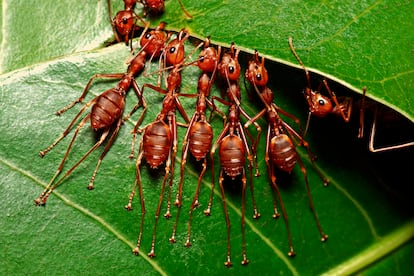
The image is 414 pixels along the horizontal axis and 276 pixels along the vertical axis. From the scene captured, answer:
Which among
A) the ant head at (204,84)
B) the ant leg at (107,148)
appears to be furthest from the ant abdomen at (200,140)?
the ant leg at (107,148)

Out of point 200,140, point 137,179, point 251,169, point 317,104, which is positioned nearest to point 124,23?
point 200,140

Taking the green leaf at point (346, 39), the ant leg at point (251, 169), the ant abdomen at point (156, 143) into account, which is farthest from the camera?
the ant leg at point (251, 169)

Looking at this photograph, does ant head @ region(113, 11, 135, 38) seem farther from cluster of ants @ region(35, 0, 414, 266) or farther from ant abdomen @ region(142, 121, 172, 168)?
ant abdomen @ region(142, 121, 172, 168)

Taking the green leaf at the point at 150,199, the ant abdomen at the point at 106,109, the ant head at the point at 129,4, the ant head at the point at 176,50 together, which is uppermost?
the ant head at the point at 129,4

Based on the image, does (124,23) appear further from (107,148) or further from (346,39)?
(346,39)

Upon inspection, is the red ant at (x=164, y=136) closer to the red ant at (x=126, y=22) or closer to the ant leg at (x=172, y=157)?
the ant leg at (x=172, y=157)

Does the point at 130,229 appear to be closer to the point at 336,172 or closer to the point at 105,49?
the point at 105,49

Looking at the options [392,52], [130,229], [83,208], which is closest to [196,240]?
[130,229]

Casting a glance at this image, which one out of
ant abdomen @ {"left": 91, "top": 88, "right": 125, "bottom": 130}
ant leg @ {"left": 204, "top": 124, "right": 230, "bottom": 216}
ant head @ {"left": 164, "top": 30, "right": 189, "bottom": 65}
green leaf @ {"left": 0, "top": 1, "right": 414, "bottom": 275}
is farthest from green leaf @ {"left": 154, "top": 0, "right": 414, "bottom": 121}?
ant abdomen @ {"left": 91, "top": 88, "right": 125, "bottom": 130}
